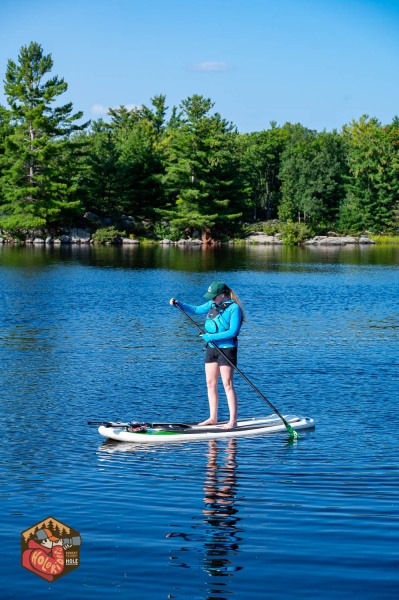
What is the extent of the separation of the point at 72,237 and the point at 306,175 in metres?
29.8

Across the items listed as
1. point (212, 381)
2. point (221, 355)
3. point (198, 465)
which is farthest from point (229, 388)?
point (198, 465)

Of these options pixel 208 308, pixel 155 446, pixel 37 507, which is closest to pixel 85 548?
pixel 37 507

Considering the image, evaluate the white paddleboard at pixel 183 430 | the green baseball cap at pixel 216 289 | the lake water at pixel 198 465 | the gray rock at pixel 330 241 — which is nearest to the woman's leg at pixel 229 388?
the white paddleboard at pixel 183 430

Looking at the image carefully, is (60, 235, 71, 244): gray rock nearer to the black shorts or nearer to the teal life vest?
the black shorts

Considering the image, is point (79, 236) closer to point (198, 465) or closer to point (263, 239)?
point (263, 239)

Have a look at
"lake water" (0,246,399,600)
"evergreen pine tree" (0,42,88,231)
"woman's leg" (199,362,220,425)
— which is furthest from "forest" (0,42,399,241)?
"woman's leg" (199,362,220,425)

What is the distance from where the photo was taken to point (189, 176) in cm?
9100

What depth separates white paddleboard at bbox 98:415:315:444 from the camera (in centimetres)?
1352

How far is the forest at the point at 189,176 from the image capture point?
8338 centimetres

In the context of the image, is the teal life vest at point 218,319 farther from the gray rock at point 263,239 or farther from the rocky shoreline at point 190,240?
the gray rock at point 263,239

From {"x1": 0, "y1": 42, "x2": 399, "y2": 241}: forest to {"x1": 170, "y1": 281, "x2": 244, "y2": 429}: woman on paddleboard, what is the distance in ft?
232

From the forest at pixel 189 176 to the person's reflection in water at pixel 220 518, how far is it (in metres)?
72.9

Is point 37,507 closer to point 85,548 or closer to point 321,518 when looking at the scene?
point 85,548

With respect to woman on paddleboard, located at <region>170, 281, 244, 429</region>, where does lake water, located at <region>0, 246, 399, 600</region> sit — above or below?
below
